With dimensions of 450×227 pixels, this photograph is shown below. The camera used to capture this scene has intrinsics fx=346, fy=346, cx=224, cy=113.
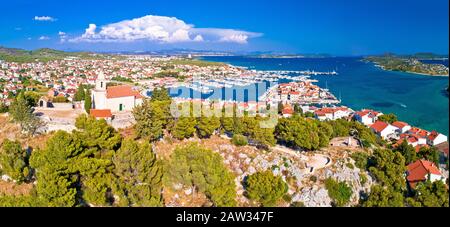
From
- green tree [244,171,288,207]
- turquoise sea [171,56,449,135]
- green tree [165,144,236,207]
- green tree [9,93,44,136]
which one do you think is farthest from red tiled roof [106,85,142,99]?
turquoise sea [171,56,449,135]

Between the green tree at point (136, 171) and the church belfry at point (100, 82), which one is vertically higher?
the church belfry at point (100, 82)

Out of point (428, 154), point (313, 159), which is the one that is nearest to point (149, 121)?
point (313, 159)

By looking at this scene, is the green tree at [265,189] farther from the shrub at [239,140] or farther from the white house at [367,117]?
the white house at [367,117]

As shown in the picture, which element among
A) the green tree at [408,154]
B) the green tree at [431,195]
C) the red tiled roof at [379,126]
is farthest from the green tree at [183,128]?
the red tiled roof at [379,126]

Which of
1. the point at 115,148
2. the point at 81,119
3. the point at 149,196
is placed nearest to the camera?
the point at 149,196

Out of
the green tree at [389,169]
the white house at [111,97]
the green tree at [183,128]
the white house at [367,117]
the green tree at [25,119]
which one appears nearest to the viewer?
the green tree at [389,169]
